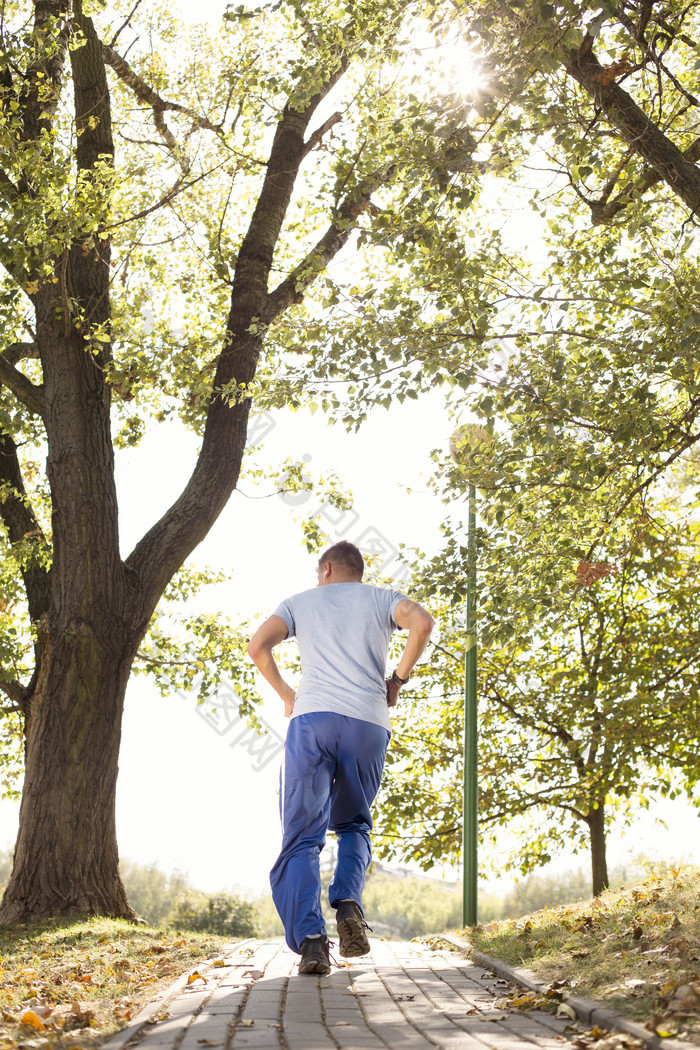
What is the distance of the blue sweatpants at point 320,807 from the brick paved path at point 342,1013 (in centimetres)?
37

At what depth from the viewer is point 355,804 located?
4.87 meters

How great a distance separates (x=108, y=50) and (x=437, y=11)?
668 cm

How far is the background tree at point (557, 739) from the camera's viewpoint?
13.6 metres

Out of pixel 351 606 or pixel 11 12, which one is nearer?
pixel 351 606

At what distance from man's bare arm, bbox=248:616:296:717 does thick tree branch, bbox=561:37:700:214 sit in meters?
4.40

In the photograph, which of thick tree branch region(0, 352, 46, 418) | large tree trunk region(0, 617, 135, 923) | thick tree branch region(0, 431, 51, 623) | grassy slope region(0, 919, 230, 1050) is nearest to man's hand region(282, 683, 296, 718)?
grassy slope region(0, 919, 230, 1050)

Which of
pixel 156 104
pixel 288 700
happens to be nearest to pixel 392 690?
pixel 288 700

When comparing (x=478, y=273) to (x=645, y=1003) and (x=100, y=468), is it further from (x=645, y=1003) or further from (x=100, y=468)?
(x=645, y=1003)

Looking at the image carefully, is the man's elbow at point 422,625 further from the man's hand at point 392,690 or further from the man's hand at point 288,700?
the man's hand at point 288,700

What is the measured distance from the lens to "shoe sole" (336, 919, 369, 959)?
15.0 ft

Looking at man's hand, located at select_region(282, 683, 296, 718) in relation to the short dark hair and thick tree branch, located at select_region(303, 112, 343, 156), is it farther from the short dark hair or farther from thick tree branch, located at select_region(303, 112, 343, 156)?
thick tree branch, located at select_region(303, 112, 343, 156)

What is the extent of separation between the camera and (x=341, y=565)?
5.27 metres

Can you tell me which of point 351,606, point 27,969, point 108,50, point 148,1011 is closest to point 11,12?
point 108,50

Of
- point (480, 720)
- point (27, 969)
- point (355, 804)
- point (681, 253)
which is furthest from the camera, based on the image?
point (480, 720)
